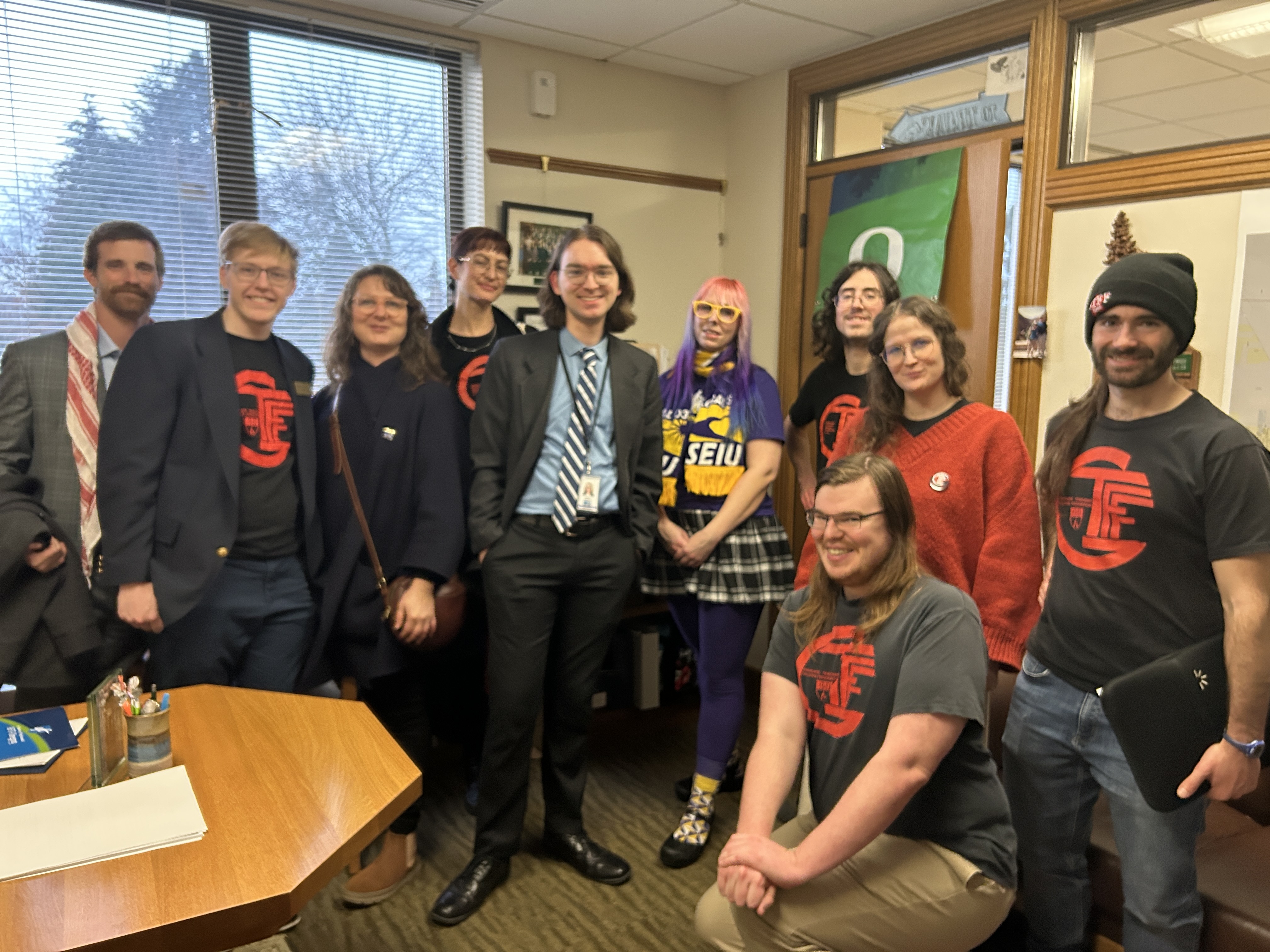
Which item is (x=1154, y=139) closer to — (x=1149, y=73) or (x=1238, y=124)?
(x=1238, y=124)

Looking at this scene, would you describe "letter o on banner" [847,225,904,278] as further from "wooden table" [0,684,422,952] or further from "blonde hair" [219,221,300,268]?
"wooden table" [0,684,422,952]

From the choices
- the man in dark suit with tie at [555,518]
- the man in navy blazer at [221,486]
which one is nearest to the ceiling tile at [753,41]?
the man in dark suit with tie at [555,518]

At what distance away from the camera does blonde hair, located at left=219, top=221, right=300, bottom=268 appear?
206 centimetres

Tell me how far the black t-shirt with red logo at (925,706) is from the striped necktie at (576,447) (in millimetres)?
762

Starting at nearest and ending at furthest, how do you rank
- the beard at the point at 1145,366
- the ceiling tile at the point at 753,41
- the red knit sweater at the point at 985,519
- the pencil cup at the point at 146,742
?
1. the pencil cup at the point at 146,742
2. the beard at the point at 1145,366
3. the red knit sweater at the point at 985,519
4. the ceiling tile at the point at 753,41

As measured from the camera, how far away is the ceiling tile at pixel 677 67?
11.4 ft

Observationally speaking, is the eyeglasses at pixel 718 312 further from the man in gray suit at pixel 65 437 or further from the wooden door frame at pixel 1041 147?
the man in gray suit at pixel 65 437

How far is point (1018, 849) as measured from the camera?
178 cm

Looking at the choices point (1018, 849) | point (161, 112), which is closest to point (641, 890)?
point (1018, 849)

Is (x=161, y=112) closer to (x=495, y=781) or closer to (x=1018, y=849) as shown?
(x=495, y=781)

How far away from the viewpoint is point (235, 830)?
4.13 ft

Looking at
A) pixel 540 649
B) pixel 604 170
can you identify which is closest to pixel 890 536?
pixel 540 649

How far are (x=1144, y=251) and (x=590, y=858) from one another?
2.31 meters

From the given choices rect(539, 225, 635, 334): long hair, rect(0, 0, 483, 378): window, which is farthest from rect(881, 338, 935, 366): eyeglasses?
rect(0, 0, 483, 378): window
